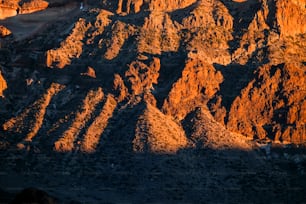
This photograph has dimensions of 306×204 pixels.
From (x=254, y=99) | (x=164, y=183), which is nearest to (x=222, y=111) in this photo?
(x=254, y=99)

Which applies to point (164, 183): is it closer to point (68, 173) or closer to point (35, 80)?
point (68, 173)

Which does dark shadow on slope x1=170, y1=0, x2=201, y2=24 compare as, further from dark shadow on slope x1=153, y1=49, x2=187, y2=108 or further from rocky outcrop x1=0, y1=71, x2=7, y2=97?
rocky outcrop x1=0, y1=71, x2=7, y2=97

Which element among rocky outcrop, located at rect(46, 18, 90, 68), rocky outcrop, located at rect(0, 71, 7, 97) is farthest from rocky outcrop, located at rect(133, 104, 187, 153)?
rocky outcrop, located at rect(0, 71, 7, 97)

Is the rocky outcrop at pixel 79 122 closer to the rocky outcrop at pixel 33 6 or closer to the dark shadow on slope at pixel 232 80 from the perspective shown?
the dark shadow on slope at pixel 232 80

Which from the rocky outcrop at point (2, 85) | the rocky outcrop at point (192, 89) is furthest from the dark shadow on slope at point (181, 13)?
the rocky outcrop at point (2, 85)

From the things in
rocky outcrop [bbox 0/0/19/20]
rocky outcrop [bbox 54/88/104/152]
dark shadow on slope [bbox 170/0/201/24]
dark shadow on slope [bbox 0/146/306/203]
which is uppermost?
dark shadow on slope [bbox 170/0/201/24]

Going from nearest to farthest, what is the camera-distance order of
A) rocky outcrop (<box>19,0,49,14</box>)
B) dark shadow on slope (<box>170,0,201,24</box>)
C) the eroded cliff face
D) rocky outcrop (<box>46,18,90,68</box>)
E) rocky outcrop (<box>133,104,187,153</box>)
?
rocky outcrop (<box>133,104,187,153</box>) → the eroded cliff face → rocky outcrop (<box>46,18,90,68</box>) → dark shadow on slope (<box>170,0,201,24</box>) → rocky outcrop (<box>19,0,49,14</box>)

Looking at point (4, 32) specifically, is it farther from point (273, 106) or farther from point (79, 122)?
point (273, 106)
